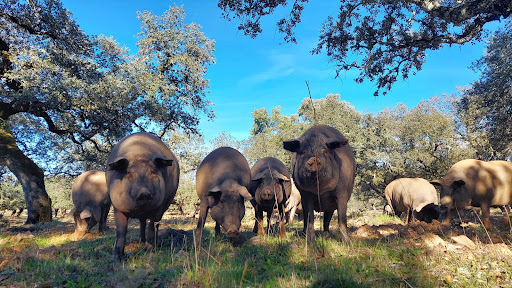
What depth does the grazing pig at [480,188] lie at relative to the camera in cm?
977

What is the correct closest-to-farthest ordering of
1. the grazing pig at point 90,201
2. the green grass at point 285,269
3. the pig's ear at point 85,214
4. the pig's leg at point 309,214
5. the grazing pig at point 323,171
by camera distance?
the green grass at point 285,269 < the grazing pig at point 323,171 < the pig's leg at point 309,214 < the pig's ear at point 85,214 < the grazing pig at point 90,201

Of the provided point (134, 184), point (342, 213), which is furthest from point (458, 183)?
point (134, 184)

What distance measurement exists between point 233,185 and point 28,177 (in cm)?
1218

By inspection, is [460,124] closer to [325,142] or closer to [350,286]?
[325,142]

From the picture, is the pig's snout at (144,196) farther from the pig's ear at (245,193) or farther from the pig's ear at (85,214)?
the pig's ear at (85,214)

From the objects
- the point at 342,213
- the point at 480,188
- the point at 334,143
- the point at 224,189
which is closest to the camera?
the point at 334,143

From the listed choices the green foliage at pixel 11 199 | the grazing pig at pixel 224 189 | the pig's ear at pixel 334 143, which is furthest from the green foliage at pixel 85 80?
the green foliage at pixel 11 199

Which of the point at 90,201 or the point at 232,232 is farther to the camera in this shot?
the point at 90,201

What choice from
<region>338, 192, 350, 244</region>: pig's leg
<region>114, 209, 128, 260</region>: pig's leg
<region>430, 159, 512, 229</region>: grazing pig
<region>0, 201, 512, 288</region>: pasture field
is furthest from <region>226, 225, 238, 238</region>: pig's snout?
<region>430, 159, 512, 229</region>: grazing pig

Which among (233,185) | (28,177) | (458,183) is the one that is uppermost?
(28,177)

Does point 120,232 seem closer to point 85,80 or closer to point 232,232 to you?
point 232,232

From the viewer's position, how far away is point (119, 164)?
5.58m

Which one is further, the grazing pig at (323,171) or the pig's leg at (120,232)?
the grazing pig at (323,171)

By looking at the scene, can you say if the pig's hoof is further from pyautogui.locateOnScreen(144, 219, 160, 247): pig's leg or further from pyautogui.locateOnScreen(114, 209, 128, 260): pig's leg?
pyautogui.locateOnScreen(114, 209, 128, 260): pig's leg
